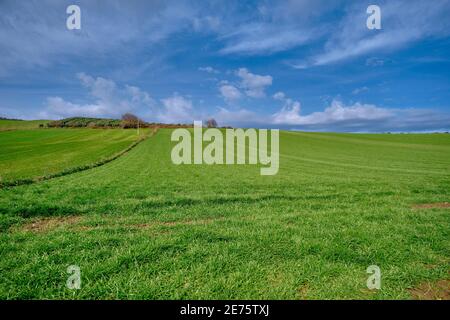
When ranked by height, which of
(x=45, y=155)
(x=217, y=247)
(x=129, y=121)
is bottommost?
(x=217, y=247)

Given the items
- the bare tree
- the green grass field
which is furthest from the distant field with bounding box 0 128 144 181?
the bare tree

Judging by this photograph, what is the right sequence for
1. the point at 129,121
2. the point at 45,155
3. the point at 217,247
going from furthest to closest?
1. the point at 129,121
2. the point at 45,155
3. the point at 217,247

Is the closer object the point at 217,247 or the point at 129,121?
the point at 217,247

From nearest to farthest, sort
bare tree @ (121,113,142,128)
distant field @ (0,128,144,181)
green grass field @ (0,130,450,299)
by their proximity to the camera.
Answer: green grass field @ (0,130,450,299) → distant field @ (0,128,144,181) → bare tree @ (121,113,142,128)

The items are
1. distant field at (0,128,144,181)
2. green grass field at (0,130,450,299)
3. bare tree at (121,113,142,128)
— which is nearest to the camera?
green grass field at (0,130,450,299)

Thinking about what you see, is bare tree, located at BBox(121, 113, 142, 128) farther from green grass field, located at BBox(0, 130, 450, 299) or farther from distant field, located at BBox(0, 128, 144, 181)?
green grass field, located at BBox(0, 130, 450, 299)

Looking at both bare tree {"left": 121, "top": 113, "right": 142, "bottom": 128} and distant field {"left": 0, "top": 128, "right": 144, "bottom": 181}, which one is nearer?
distant field {"left": 0, "top": 128, "right": 144, "bottom": 181}

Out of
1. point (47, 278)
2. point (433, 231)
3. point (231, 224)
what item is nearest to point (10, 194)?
point (47, 278)

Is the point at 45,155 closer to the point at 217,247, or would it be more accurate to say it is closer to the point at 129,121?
the point at 217,247

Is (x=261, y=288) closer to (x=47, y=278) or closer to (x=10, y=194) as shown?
(x=47, y=278)

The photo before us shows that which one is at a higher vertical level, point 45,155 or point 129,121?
point 129,121

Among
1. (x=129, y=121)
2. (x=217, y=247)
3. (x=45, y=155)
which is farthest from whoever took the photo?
(x=129, y=121)

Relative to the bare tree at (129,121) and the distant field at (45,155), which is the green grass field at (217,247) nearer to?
the distant field at (45,155)

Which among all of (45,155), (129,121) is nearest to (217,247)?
(45,155)
